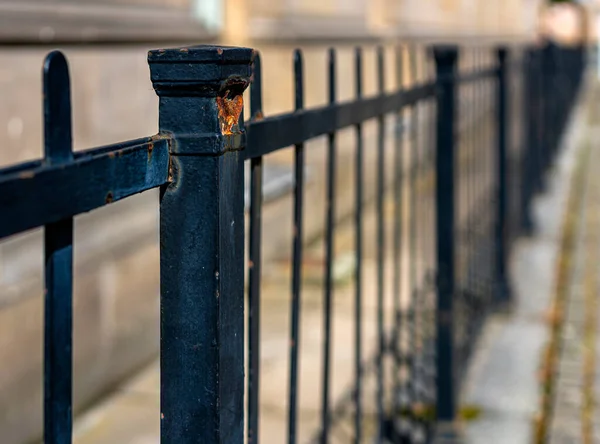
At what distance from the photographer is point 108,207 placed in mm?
3836

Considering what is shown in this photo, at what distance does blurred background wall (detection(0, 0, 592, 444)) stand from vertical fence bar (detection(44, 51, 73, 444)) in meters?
2.10

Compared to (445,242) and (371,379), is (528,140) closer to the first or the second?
(371,379)

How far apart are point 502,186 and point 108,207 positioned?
2371 millimetres

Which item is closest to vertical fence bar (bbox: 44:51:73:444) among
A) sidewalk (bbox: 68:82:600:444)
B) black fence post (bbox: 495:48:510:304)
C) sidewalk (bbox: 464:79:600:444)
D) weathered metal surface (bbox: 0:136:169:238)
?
weathered metal surface (bbox: 0:136:169:238)

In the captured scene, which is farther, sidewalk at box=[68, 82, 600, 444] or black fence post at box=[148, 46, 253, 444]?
sidewalk at box=[68, 82, 600, 444]

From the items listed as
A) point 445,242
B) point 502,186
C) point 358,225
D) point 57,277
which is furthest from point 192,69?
point 502,186

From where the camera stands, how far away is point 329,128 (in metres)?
1.95

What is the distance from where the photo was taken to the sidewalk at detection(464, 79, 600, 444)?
3531 millimetres

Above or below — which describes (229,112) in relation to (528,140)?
above

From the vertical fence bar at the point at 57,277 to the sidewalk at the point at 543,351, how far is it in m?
2.54

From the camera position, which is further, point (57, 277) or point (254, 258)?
point (254, 258)

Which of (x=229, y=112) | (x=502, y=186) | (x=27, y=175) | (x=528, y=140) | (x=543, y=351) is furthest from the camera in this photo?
(x=528, y=140)

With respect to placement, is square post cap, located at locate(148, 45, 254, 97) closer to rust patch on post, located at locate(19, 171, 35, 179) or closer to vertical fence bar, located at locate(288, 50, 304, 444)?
rust patch on post, located at locate(19, 171, 35, 179)

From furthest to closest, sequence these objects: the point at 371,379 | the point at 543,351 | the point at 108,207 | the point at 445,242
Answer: the point at 543,351
the point at 371,379
the point at 108,207
the point at 445,242
